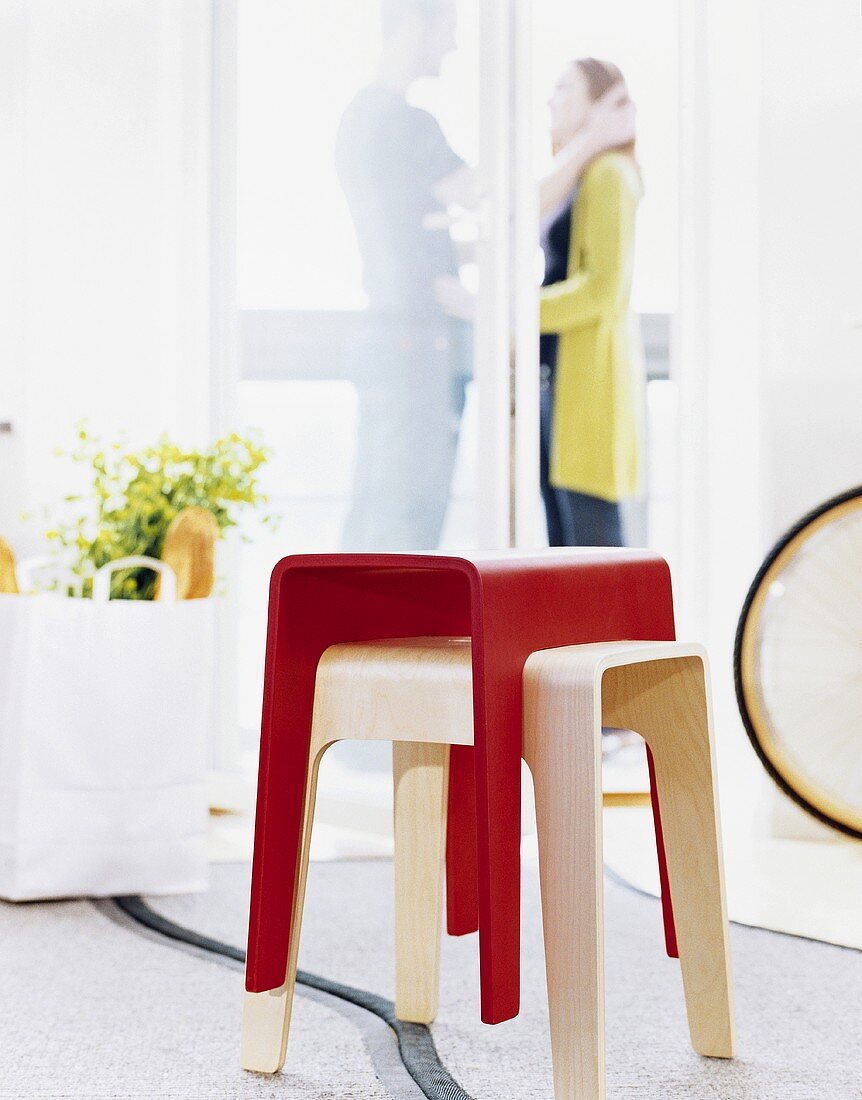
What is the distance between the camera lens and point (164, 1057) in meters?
1.20

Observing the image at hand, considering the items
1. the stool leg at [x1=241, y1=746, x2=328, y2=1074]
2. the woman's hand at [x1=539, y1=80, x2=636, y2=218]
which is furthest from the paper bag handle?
the woman's hand at [x1=539, y1=80, x2=636, y2=218]

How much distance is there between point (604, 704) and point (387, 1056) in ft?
1.34

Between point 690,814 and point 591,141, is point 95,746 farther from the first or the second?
point 591,141

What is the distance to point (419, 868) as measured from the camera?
130cm

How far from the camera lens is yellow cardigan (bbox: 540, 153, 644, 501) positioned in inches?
97.4

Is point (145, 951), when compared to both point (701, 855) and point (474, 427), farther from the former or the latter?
point (474, 427)

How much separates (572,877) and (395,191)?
1681 millimetres

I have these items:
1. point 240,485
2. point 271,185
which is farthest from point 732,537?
point 271,185

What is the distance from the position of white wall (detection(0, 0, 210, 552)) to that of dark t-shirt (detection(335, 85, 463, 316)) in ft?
1.23

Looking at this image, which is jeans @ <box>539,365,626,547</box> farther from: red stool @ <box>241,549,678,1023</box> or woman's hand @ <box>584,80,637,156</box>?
red stool @ <box>241,549,678,1023</box>

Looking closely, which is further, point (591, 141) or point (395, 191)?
point (591, 141)

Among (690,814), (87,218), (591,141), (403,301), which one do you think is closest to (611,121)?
(591,141)

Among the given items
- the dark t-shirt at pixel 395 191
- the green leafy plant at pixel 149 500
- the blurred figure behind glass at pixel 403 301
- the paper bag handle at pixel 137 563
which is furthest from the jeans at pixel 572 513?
the paper bag handle at pixel 137 563

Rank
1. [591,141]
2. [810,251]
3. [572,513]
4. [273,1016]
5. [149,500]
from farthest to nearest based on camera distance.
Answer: [572,513]
[591,141]
[810,251]
[149,500]
[273,1016]
